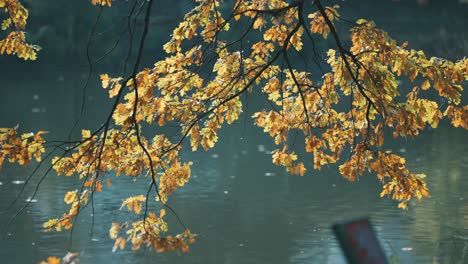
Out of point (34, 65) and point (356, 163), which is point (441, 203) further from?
point (34, 65)

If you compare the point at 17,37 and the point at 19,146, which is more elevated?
the point at 17,37

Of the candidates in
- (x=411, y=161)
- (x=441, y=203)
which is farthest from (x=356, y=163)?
(x=411, y=161)

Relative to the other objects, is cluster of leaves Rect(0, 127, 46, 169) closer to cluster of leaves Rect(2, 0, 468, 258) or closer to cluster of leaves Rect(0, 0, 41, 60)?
cluster of leaves Rect(2, 0, 468, 258)

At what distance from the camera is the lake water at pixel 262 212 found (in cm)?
1027

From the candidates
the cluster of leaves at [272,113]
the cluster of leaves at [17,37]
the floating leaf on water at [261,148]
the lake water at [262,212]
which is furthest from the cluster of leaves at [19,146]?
the floating leaf on water at [261,148]

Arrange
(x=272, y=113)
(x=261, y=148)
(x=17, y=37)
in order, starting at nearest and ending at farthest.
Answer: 1. (x=272, y=113)
2. (x=17, y=37)
3. (x=261, y=148)

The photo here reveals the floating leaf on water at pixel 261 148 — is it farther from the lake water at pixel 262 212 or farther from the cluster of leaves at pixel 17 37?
the cluster of leaves at pixel 17 37

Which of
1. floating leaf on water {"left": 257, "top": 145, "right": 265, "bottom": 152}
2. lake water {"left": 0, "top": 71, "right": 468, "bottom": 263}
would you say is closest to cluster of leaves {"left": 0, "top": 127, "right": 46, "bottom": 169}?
lake water {"left": 0, "top": 71, "right": 468, "bottom": 263}

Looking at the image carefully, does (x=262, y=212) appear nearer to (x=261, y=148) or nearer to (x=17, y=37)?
(x=261, y=148)

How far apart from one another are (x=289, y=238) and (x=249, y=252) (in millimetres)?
813

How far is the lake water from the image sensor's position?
10266 millimetres

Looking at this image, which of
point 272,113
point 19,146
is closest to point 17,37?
point 19,146

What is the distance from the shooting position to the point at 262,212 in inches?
495

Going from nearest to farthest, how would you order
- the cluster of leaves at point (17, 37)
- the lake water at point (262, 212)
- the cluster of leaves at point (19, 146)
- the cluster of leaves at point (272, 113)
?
the cluster of leaves at point (19, 146)
the cluster of leaves at point (272, 113)
the cluster of leaves at point (17, 37)
the lake water at point (262, 212)
